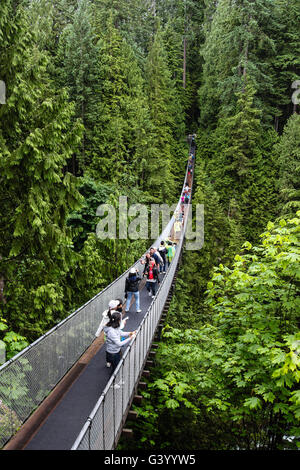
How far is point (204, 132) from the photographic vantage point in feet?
121

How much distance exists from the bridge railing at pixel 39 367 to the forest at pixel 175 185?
474 mm

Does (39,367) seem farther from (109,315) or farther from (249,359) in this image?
(249,359)

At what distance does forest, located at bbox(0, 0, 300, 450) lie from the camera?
20.9 feet

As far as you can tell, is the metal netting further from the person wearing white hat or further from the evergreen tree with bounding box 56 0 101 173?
the evergreen tree with bounding box 56 0 101 173

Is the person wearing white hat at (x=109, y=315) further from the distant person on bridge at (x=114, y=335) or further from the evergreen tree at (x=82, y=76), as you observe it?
the evergreen tree at (x=82, y=76)

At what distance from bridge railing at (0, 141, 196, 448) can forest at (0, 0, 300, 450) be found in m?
0.47

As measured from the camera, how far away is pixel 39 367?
487 cm

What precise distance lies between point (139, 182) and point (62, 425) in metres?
21.6

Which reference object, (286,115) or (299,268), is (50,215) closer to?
(299,268)

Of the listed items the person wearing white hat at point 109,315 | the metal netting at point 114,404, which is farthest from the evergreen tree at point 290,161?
the person wearing white hat at point 109,315

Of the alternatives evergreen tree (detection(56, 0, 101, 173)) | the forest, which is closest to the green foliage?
the forest

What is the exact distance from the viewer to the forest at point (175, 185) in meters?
6.36

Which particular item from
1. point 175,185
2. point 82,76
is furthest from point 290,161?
point 82,76

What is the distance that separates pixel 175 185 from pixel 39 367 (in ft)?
81.5
